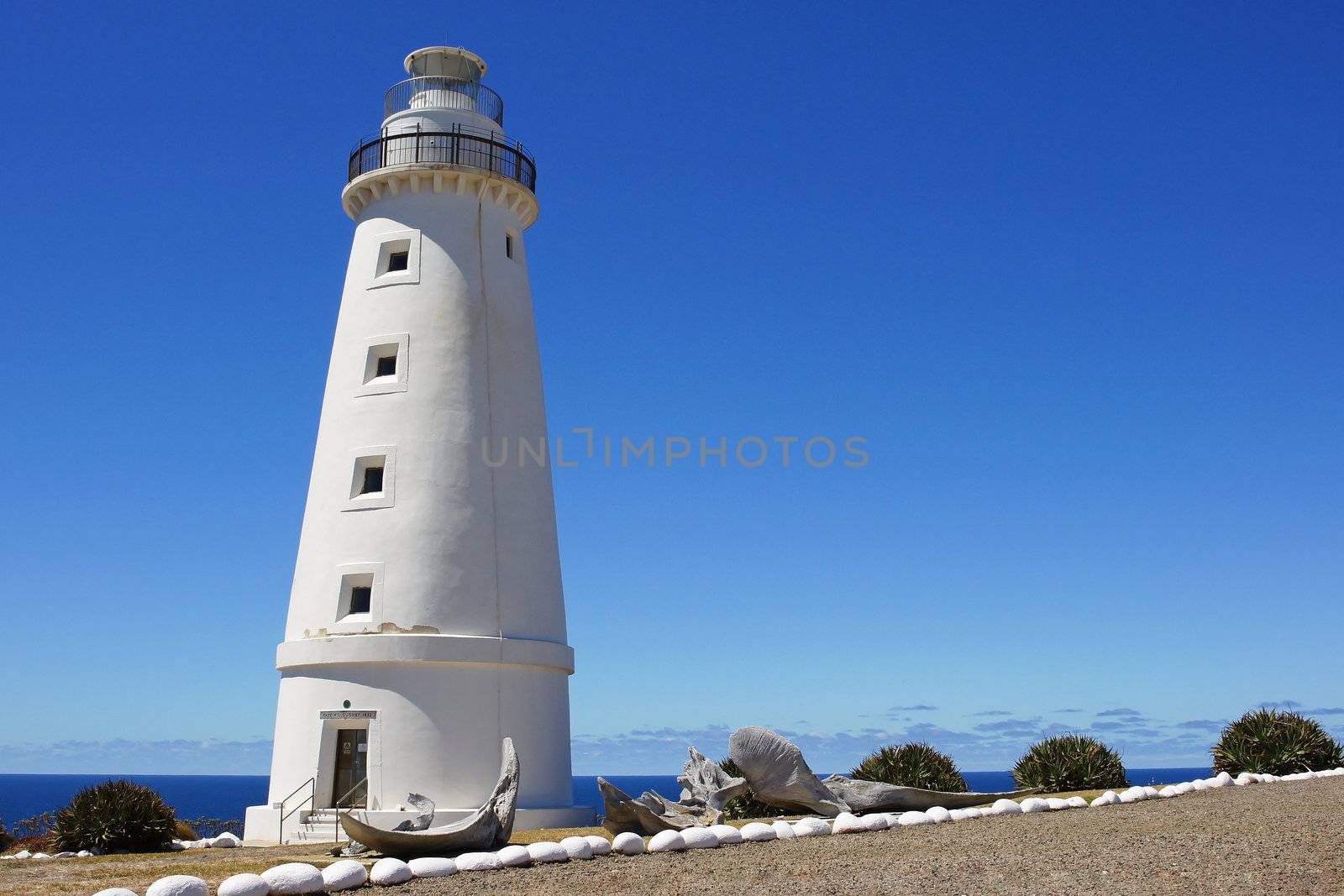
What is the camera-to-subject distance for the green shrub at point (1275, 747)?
28.3 m

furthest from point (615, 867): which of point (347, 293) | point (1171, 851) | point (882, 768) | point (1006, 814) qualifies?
point (347, 293)

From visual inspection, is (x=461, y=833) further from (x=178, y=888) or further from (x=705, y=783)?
(x=705, y=783)

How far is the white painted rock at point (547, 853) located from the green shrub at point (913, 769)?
421 inches

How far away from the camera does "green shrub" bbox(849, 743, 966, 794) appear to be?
81.1 ft

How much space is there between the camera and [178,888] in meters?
11.9

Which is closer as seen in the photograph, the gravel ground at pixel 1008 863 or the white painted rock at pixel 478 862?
the gravel ground at pixel 1008 863

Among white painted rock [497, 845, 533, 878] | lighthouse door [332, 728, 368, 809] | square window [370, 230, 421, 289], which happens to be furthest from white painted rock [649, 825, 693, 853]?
square window [370, 230, 421, 289]

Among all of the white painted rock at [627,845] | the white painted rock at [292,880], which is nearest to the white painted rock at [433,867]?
the white painted rock at [292,880]

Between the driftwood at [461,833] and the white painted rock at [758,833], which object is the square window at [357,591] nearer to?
the driftwood at [461,833]

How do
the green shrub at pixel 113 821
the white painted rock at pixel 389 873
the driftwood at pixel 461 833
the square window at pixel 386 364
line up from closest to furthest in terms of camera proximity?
the white painted rock at pixel 389 873
the driftwood at pixel 461 833
the green shrub at pixel 113 821
the square window at pixel 386 364

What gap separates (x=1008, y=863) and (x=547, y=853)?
5857 millimetres

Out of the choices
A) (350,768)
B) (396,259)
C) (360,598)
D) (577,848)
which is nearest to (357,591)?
(360,598)

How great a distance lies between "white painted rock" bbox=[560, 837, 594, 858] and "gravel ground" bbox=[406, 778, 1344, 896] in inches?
13.0

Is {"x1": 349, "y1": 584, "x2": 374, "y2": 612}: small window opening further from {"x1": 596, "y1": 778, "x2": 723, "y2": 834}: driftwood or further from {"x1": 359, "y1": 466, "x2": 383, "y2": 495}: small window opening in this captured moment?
{"x1": 596, "y1": 778, "x2": 723, "y2": 834}: driftwood
